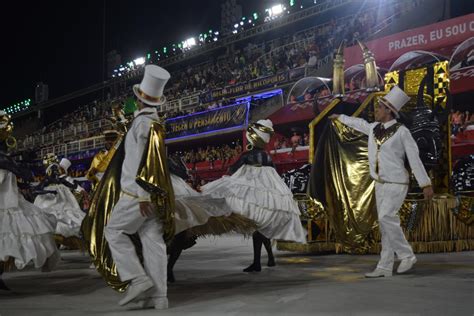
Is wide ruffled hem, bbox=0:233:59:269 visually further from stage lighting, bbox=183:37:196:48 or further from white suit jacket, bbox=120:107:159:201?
stage lighting, bbox=183:37:196:48

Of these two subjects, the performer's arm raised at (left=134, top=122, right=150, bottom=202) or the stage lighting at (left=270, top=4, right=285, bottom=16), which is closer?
the performer's arm raised at (left=134, top=122, right=150, bottom=202)

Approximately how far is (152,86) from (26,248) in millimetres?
1967

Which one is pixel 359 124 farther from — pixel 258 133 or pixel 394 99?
pixel 258 133

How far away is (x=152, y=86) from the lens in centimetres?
422

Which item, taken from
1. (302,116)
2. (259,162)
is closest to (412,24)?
(302,116)

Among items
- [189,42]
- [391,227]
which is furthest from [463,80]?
[189,42]

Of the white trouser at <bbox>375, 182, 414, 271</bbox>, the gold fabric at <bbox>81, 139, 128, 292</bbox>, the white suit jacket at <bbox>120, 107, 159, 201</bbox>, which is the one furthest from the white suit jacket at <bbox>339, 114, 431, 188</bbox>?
the gold fabric at <bbox>81, 139, 128, 292</bbox>

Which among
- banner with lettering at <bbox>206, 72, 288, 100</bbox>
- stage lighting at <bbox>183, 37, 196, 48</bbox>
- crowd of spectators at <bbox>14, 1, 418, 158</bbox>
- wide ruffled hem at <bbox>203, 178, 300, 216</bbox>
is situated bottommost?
wide ruffled hem at <bbox>203, 178, 300, 216</bbox>

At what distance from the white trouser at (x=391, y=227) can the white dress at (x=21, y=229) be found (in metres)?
3.16

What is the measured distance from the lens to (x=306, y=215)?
321 inches

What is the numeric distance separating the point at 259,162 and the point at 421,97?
2.81m

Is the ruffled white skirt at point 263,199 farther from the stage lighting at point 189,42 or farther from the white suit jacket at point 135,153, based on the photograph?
the stage lighting at point 189,42

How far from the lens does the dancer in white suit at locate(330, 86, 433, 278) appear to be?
5406 millimetres

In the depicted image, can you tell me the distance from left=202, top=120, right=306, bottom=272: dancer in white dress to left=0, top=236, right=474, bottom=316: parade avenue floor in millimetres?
397
